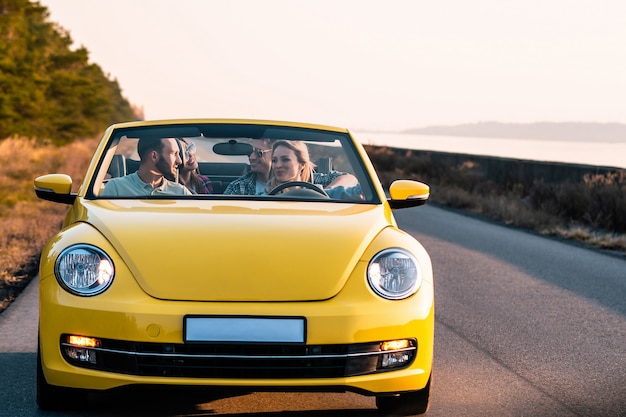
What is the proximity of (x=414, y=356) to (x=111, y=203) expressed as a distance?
1774 mm

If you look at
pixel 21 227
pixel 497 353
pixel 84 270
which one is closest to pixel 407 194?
pixel 497 353

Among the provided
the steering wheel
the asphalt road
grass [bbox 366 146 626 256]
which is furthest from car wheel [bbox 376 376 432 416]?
grass [bbox 366 146 626 256]

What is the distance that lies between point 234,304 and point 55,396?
104cm

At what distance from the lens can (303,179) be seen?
5887 millimetres

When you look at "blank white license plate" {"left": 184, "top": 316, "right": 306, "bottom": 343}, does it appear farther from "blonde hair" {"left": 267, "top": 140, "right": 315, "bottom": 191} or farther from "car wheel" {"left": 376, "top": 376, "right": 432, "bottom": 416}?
"blonde hair" {"left": 267, "top": 140, "right": 315, "bottom": 191}

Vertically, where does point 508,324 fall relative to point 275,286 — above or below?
below

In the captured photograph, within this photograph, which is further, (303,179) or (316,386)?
(303,179)

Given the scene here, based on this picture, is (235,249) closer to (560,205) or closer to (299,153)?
(299,153)

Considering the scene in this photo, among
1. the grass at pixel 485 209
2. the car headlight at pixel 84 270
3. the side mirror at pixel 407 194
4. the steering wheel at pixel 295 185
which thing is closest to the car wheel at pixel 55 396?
the car headlight at pixel 84 270

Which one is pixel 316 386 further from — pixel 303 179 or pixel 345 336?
pixel 303 179

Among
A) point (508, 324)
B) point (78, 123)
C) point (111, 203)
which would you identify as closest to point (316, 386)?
point (111, 203)

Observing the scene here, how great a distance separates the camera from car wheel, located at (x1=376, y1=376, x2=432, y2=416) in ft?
15.2

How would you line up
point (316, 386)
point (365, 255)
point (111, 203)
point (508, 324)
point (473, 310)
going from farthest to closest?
point (473, 310)
point (508, 324)
point (111, 203)
point (365, 255)
point (316, 386)

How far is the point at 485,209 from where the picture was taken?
64.6ft
